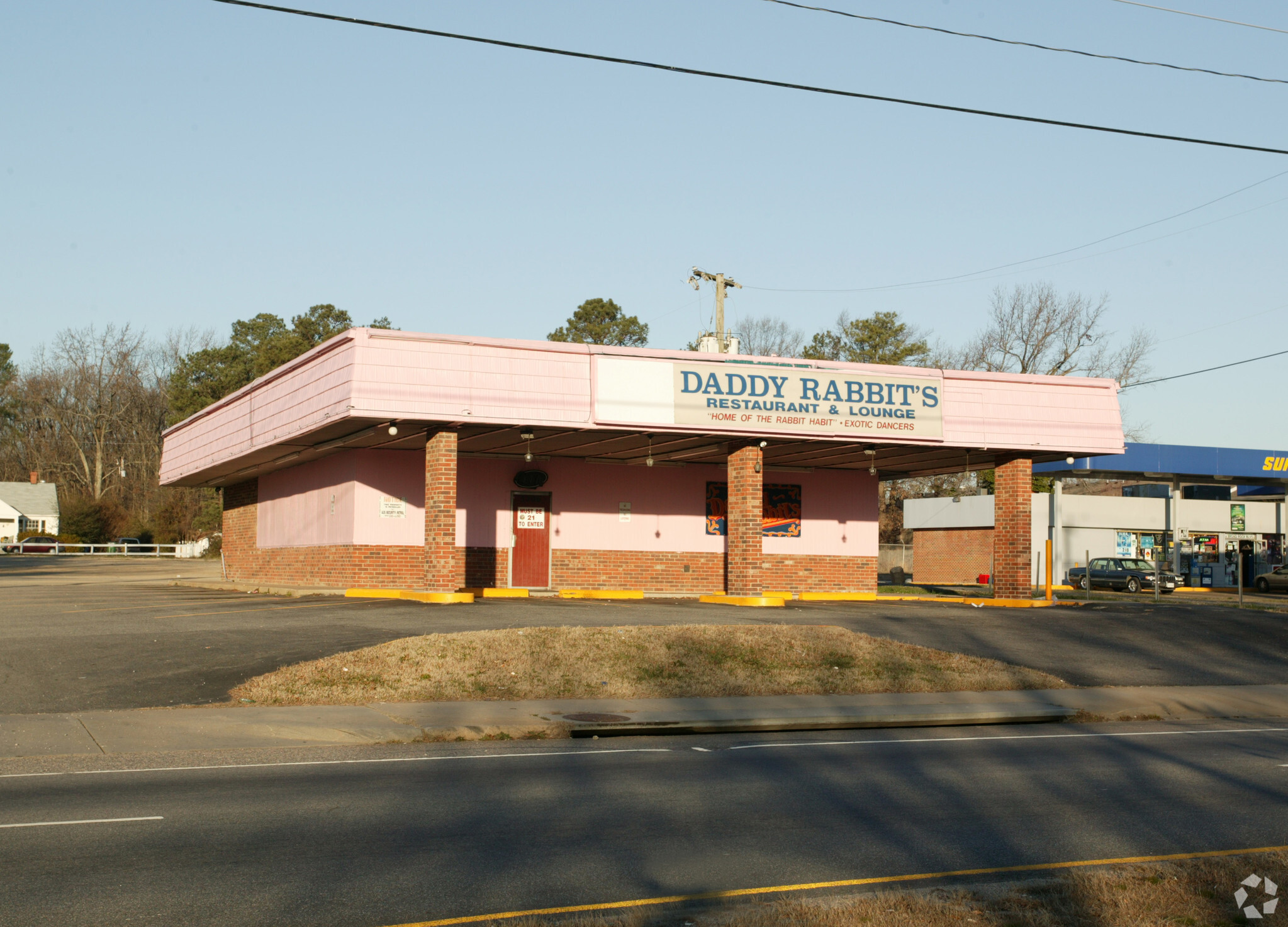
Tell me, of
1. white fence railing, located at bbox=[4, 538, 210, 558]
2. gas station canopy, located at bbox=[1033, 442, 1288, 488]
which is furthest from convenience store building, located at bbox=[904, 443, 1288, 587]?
white fence railing, located at bbox=[4, 538, 210, 558]

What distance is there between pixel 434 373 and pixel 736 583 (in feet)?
27.2

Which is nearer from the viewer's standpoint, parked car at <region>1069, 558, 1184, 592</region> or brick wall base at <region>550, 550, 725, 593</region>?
brick wall base at <region>550, 550, 725, 593</region>

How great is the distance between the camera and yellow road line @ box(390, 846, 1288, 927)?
227 inches

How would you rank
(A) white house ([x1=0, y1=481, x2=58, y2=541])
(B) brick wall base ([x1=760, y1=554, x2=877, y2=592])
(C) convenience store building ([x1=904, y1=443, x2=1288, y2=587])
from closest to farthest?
(B) brick wall base ([x1=760, y1=554, x2=877, y2=592]) → (C) convenience store building ([x1=904, y1=443, x2=1288, y2=587]) → (A) white house ([x1=0, y1=481, x2=58, y2=541])

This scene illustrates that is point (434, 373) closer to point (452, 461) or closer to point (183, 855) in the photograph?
point (452, 461)

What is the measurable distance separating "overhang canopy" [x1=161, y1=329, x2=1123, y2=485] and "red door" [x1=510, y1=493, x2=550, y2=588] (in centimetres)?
134

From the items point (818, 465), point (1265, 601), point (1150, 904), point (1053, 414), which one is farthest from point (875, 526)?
point (1150, 904)

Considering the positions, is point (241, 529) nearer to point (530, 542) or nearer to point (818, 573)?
point (530, 542)

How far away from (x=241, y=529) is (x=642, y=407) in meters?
19.3

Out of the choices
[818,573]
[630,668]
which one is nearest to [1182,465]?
[818,573]

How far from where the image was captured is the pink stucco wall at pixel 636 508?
28422 mm

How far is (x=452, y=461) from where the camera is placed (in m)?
23.2

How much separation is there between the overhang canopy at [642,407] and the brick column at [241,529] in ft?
17.3

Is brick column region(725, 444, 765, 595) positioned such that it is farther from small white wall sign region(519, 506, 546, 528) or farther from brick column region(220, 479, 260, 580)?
brick column region(220, 479, 260, 580)
